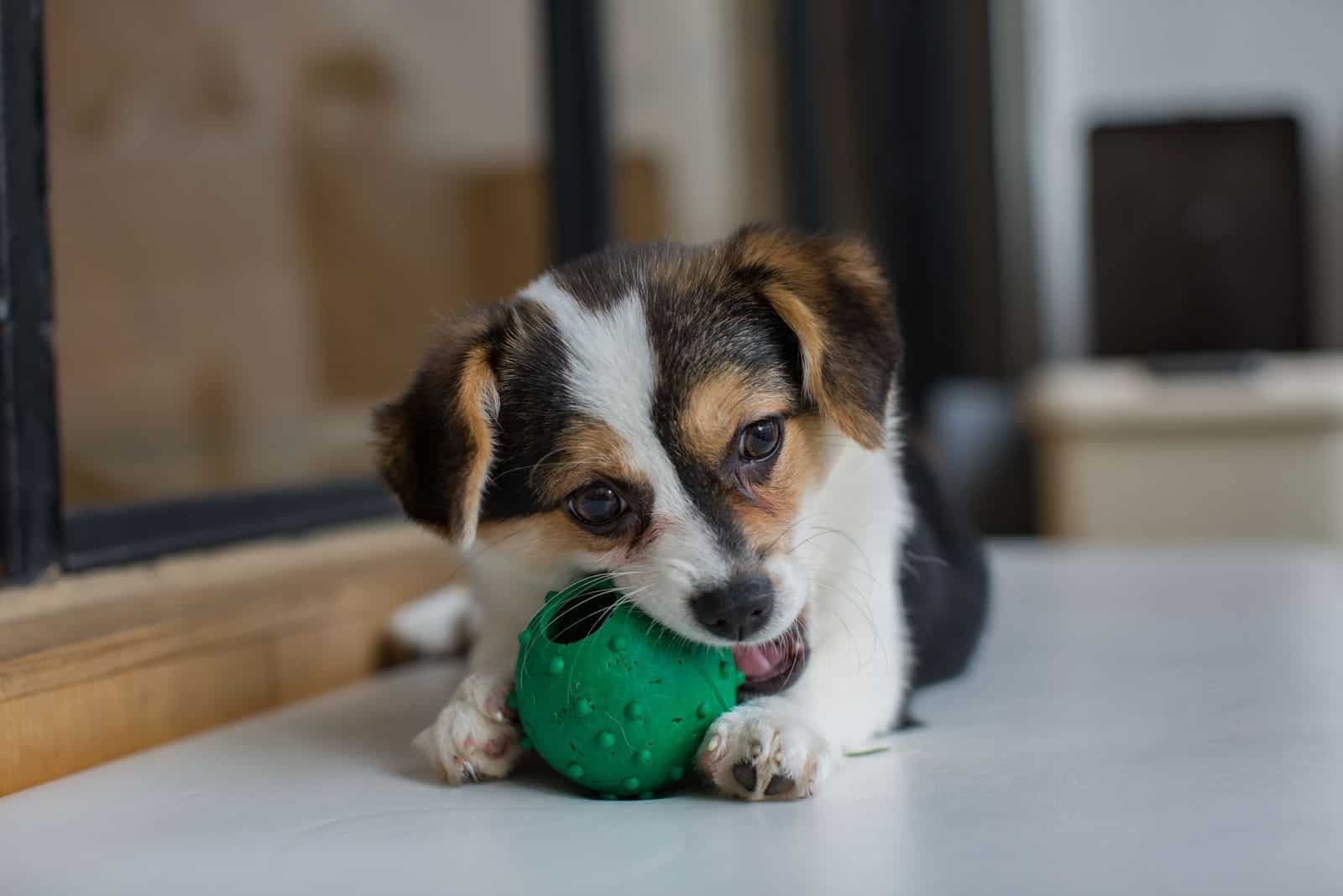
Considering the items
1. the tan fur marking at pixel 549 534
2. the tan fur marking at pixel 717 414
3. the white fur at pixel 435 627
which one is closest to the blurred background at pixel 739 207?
the white fur at pixel 435 627

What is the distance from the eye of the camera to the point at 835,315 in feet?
5.51

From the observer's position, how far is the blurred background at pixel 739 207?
311 cm

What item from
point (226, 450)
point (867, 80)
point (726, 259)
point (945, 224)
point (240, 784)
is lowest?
point (240, 784)

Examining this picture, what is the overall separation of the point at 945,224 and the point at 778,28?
1209mm

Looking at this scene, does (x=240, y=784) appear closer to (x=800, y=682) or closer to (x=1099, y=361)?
(x=800, y=682)

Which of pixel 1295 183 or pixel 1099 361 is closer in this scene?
pixel 1295 183

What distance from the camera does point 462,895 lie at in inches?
48.8

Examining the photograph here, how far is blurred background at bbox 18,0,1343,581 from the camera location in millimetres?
3105

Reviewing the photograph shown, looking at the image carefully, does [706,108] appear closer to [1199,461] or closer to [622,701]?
[1199,461]

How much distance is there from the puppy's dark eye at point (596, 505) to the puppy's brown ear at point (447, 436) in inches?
4.5

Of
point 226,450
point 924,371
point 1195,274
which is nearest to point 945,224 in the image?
point 924,371

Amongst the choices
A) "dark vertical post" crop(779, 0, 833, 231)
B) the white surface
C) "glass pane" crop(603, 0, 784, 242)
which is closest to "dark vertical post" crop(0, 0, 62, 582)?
the white surface

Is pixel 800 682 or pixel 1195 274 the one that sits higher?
pixel 1195 274

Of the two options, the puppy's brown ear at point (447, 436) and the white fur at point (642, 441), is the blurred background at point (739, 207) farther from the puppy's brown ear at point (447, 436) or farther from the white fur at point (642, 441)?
the white fur at point (642, 441)
